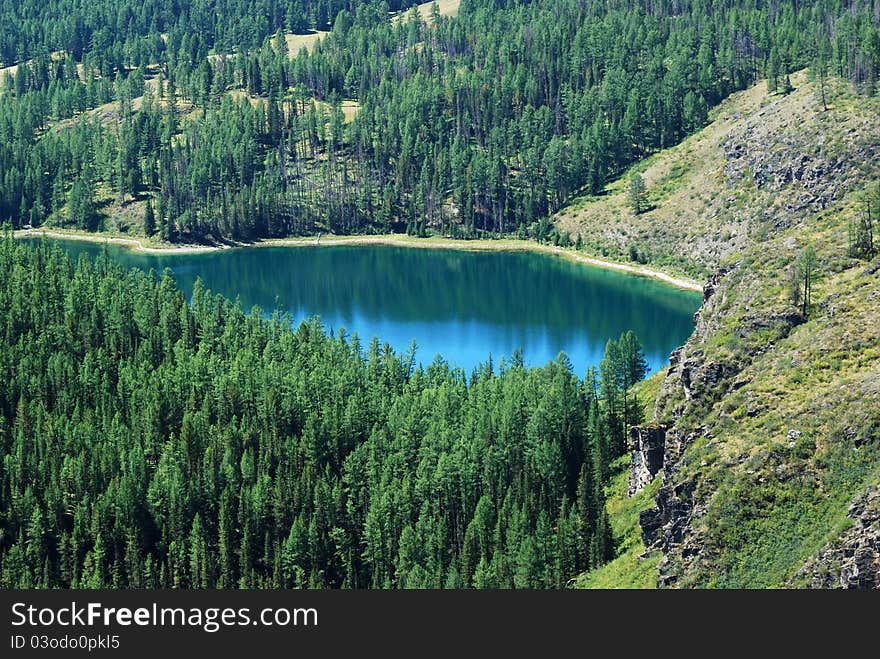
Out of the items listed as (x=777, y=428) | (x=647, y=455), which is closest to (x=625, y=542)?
(x=647, y=455)

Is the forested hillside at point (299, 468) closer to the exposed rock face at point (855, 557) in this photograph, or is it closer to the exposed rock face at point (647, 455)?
the exposed rock face at point (647, 455)

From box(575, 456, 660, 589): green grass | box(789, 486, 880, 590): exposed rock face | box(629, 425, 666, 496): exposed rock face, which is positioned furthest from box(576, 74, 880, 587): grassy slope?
box(629, 425, 666, 496): exposed rock face

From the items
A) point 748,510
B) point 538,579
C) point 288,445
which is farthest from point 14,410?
point 748,510

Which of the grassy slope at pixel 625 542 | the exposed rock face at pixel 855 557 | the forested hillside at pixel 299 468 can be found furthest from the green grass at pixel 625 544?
the exposed rock face at pixel 855 557

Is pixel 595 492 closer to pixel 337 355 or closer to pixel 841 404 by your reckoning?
pixel 841 404

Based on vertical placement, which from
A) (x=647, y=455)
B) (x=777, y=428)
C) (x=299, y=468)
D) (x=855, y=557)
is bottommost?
(x=299, y=468)

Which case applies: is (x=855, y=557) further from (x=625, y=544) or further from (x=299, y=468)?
(x=299, y=468)
